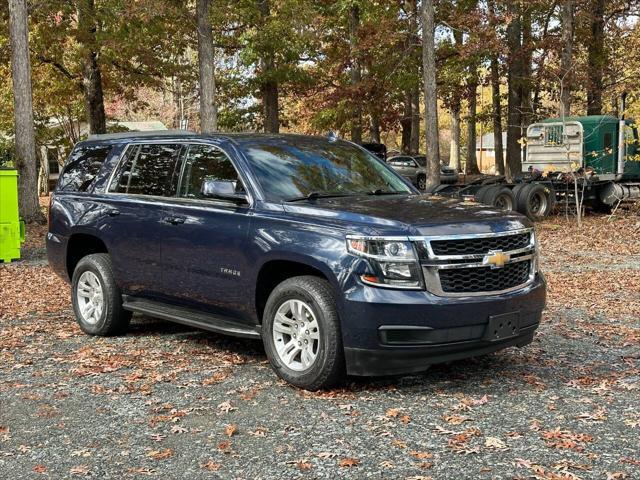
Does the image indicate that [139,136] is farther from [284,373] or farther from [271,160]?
[284,373]

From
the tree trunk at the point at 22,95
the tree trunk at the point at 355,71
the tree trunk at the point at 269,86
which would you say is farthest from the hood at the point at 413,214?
the tree trunk at the point at 355,71

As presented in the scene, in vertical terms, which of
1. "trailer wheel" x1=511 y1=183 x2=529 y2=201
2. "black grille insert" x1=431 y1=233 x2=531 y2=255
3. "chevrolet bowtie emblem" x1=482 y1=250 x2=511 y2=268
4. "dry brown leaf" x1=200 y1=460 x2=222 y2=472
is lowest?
"dry brown leaf" x1=200 y1=460 x2=222 y2=472

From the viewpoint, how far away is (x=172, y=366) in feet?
20.7

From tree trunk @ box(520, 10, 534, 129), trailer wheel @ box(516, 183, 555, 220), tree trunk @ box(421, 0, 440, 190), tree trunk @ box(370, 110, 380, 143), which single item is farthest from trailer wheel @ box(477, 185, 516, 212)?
tree trunk @ box(370, 110, 380, 143)

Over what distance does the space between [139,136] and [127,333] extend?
1.96 m

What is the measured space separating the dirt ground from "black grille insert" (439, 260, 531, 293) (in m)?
0.76

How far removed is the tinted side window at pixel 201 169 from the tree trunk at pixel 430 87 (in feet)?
47.1

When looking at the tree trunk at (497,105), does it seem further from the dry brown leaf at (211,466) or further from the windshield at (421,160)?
the dry brown leaf at (211,466)

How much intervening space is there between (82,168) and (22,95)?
11.6 metres

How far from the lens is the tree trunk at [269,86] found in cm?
2508

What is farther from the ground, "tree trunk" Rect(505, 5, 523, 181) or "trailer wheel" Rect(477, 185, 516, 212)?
"tree trunk" Rect(505, 5, 523, 181)

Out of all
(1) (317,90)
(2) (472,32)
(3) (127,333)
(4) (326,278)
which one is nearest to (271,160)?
(4) (326,278)

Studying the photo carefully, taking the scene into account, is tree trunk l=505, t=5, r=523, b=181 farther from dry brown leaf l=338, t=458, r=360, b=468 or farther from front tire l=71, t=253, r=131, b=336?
dry brown leaf l=338, t=458, r=360, b=468

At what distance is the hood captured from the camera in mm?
5184
